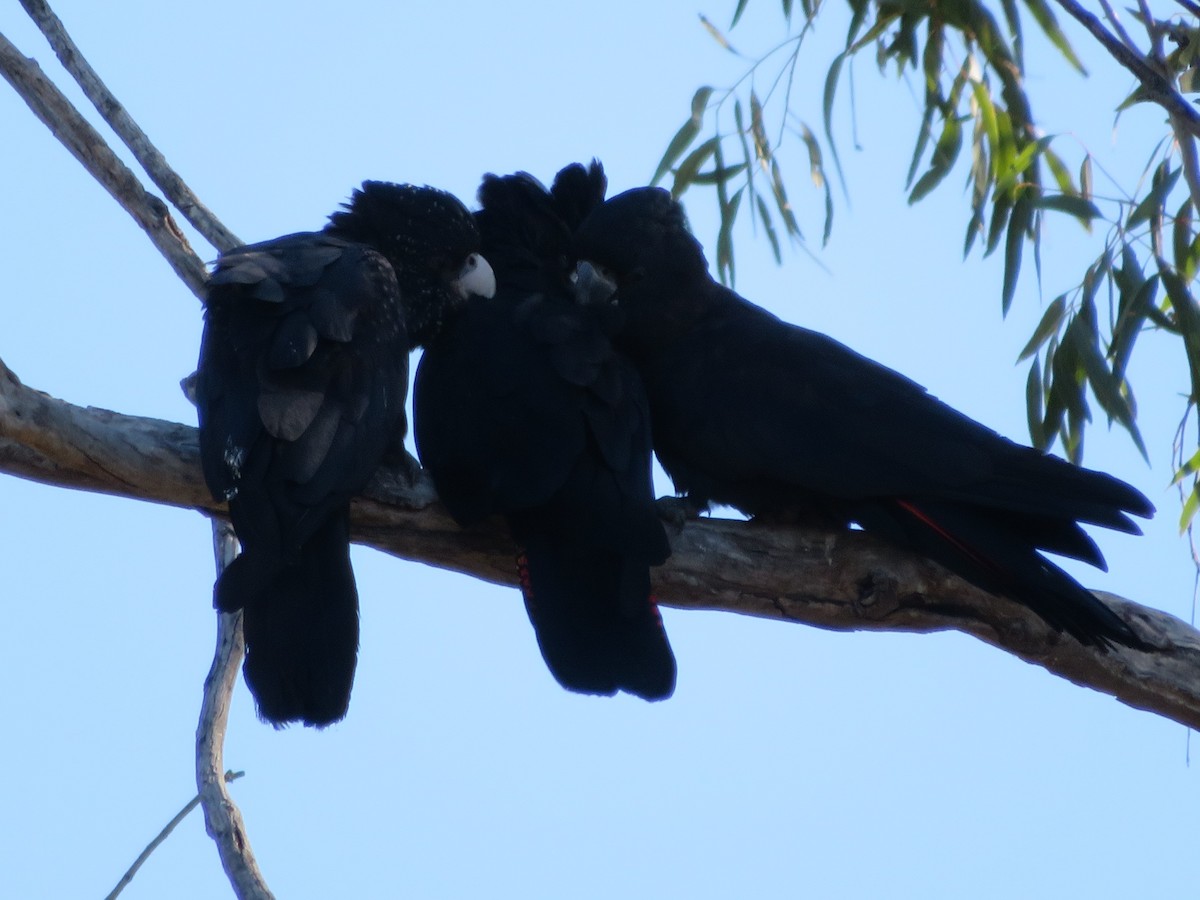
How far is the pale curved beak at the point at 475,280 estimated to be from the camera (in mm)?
3594

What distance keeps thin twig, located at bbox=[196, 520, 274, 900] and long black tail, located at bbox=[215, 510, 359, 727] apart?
0.70 ft

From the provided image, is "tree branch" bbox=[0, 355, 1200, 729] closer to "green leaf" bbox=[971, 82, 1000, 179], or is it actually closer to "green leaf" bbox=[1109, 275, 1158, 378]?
"green leaf" bbox=[1109, 275, 1158, 378]

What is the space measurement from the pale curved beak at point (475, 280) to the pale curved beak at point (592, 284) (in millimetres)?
199

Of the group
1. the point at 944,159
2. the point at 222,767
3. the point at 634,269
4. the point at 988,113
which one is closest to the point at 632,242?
the point at 634,269

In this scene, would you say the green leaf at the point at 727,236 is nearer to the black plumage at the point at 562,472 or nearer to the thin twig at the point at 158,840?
the black plumage at the point at 562,472

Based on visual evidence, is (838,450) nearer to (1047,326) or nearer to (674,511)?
(674,511)

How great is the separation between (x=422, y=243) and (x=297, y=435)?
1.01m

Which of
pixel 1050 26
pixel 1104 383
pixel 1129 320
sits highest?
pixel 1050 26

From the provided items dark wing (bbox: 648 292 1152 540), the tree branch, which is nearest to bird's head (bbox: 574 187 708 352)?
dark wing (bbox: 648 292 1152 540)

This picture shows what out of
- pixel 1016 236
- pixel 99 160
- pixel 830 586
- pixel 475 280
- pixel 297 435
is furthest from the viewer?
pixel 1016 236

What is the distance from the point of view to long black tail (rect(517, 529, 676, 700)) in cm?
300

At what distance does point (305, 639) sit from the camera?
2.84 metres

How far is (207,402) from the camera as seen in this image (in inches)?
114

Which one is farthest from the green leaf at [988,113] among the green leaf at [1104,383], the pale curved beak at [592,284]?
the pale curved beak at [592,284]
